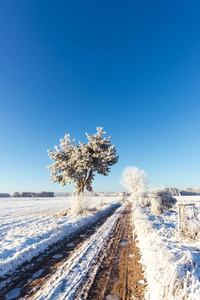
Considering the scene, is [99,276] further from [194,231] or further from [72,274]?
[194,231]

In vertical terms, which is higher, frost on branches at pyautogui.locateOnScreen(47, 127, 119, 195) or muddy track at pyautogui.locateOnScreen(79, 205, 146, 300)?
frost on branches at pyautogui.locateOnScreen(47, 127, 119, 195)

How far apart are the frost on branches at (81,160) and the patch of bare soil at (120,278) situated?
939 cm

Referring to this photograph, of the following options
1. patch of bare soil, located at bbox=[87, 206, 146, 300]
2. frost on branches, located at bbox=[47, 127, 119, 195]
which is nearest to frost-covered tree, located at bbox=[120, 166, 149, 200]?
frost on branches, located at bbox=[47, 127, 119, 195]

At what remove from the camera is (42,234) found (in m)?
6.22

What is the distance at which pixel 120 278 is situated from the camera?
3305mm

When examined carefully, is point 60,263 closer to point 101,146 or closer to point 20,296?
point 20,296

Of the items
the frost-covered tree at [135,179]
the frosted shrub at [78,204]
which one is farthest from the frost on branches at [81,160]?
the frost-covered tree at [135,179]

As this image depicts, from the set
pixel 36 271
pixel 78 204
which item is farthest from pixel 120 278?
pixel 78 204

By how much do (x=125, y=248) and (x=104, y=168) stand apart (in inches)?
382

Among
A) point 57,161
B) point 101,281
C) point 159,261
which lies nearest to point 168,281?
point 159,261

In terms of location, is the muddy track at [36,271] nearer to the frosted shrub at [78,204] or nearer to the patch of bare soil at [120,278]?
the patch of bare soil at [120,278]

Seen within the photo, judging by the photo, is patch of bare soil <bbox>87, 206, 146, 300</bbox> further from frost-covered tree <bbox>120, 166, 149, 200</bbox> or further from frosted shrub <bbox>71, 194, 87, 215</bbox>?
frost-covered tree <bbox>120, 166, 149, 200</bbox>

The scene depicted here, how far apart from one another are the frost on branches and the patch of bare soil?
30.8 feet

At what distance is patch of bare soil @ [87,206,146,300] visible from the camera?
2.73m
